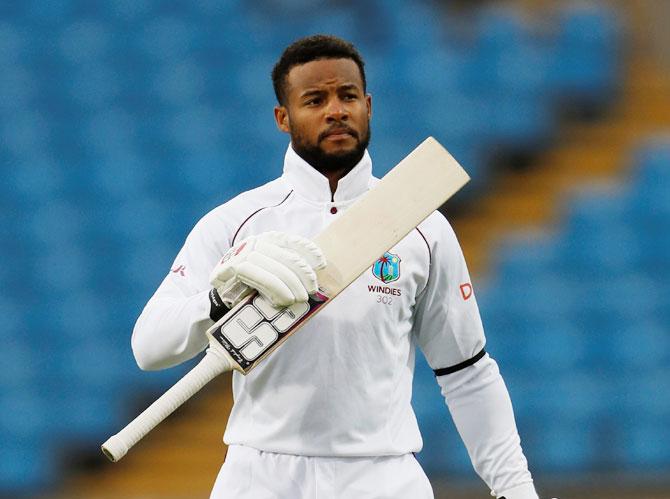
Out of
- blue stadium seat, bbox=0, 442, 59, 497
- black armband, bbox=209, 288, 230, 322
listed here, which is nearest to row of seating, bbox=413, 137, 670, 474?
blue stadium seat, bbox=0, 442, 59, 497

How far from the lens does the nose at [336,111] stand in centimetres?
233

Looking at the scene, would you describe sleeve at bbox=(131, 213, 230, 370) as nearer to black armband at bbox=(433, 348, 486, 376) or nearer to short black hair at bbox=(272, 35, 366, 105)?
short black hair at bbox=(272, 35, 366, 105)

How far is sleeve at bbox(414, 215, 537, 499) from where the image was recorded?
7.99 ft

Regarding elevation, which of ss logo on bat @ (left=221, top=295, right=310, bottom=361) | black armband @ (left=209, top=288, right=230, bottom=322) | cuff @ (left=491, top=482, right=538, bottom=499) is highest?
black armband @ (left=209, top=288, right=230, bottom=322)

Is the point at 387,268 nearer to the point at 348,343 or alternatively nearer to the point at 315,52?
the point at 348,343

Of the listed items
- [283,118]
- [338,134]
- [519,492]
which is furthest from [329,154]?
[519,492]

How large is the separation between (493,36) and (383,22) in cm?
60

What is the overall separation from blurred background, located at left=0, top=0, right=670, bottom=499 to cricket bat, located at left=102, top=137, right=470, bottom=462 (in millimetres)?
3140

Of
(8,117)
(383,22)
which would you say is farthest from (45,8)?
(383,22)

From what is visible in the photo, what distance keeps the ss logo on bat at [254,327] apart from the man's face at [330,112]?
1.32 feet

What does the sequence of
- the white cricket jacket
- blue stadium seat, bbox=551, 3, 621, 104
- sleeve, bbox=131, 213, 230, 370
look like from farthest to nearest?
blue stadium seat, bbox=551, 3, 621, 104 < the white cricket jacket < sleeve, bbox=131, 213, 230, 370

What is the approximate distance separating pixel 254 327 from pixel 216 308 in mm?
77

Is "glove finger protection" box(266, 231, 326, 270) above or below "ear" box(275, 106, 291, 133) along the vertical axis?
below

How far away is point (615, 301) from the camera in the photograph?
5855 millimetres
